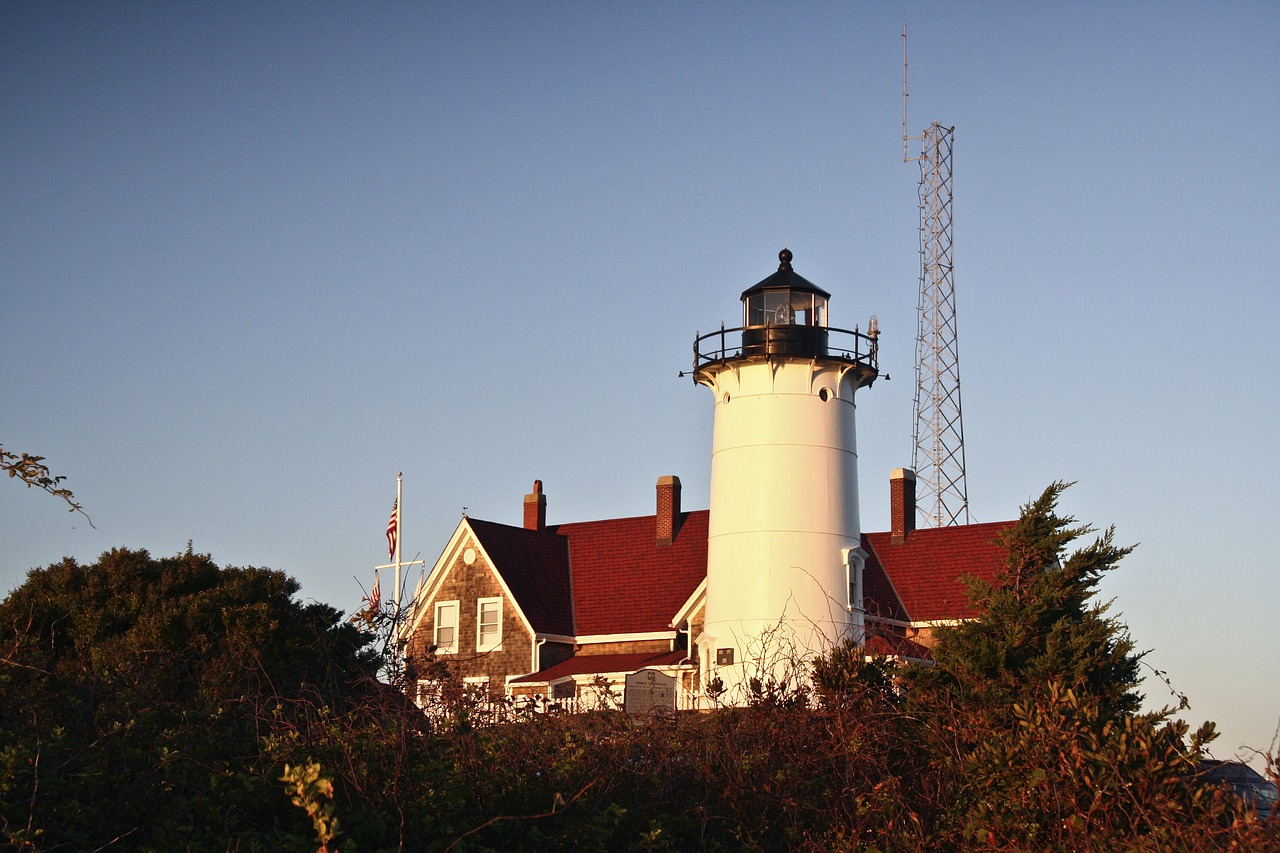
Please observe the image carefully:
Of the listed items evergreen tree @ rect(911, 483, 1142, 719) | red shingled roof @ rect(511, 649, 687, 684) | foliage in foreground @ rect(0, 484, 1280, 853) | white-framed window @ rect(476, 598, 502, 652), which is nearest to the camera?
foliage in foreground @ rect(0, 484, 1280, 853)

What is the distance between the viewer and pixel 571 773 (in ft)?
34.4

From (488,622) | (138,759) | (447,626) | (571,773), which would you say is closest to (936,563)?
(488,622)

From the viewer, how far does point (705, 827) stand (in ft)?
35.4

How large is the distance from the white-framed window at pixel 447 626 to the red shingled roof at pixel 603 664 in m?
2.24

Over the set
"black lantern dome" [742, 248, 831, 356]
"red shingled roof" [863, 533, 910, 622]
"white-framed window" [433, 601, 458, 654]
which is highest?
"black lantern dome" [742, 248, 831, 356]

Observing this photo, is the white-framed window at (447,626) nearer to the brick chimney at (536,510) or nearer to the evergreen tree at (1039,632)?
the brick chimney at (536,510)

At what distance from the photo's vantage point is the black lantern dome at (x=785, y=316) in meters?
27.7

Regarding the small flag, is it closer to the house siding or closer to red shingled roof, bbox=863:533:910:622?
the house siding

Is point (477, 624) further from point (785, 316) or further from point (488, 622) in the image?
point (785, 316)

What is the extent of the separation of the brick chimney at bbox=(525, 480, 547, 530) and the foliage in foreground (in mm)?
20262

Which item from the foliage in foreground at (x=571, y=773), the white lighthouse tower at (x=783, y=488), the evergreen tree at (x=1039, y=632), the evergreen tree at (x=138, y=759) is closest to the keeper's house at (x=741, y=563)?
the white lighthouse tower at (x=783, y=488)

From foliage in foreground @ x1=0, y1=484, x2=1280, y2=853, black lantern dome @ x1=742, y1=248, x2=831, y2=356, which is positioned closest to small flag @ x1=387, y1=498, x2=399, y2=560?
black lantern dome @ x1=742, y1=248, x2=831, y2=356

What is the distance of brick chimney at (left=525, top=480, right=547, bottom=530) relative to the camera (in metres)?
35.4

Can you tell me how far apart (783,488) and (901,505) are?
24.6ft
